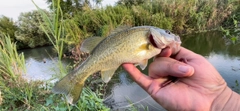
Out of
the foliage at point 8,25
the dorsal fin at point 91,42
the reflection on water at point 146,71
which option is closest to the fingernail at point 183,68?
the dorsal fin at point 91,42

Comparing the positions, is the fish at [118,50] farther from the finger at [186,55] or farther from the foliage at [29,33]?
the foliage at [29,33]

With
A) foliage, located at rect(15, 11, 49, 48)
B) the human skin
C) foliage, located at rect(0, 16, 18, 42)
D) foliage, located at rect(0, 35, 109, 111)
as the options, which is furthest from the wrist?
foliage, located at rect(0, 16, 18, 42)

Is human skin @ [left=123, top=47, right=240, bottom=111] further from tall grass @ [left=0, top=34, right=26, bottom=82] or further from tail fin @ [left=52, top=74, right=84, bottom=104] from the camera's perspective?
tall grass @ [left=0, top=34, right=26, bottom=82]

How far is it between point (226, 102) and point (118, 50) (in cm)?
111

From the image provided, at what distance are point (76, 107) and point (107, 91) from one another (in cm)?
260

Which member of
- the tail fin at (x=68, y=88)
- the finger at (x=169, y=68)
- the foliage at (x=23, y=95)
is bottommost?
the foliage at (x=23, y=95)

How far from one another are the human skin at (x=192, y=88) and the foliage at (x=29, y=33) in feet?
79.2

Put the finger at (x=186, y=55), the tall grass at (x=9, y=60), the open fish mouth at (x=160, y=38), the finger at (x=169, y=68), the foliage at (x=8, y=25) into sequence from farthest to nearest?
1. the foliage at (x=8, y=25)
2. the tall grass at (x=9, y=60)
3. the finger at (x=186, y=55)
4. the finger at (x=169, y=68)
5. the open fish mouth at (x=160, y=38)

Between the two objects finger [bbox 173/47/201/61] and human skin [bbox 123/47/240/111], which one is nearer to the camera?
human skin [bbox 123/47/240/111]

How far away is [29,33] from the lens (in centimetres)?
2416

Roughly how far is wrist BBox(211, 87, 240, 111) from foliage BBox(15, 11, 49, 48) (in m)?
24.4

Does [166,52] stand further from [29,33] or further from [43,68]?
[29,33]

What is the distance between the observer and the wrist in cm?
182

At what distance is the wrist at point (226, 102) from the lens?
1819 millimetres
